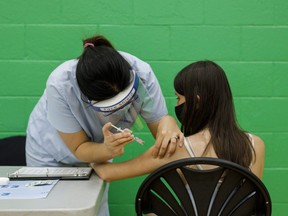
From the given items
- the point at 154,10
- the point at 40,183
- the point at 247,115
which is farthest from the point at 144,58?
the point at 40,183

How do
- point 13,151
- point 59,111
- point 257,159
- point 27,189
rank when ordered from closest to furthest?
point 27,189
point 257,159
point 59,111
point 13,151

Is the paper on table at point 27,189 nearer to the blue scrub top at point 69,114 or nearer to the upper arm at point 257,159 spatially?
the blue scrub top at point 69,114

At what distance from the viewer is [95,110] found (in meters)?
1.07

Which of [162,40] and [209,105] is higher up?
[162,40]

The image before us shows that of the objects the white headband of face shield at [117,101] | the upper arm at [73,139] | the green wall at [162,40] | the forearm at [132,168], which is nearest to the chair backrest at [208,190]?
the forearm at [132,168]

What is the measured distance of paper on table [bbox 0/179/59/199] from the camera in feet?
2.90

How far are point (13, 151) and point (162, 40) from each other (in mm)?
991

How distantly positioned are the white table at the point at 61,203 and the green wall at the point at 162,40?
878 mm

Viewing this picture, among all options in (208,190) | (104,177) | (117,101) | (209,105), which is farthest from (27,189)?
(209,105)

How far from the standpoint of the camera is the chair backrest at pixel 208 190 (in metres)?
0.85

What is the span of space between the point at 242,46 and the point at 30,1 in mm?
1177

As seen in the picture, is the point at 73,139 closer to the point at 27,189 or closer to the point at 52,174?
the point at 52,174

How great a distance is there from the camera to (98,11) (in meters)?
1.75

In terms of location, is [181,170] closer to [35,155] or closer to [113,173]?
[113,173]
